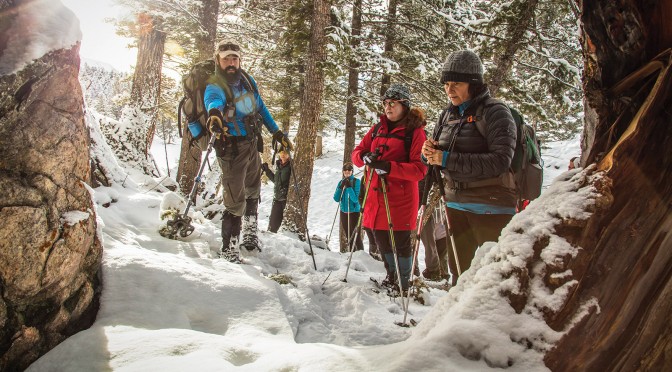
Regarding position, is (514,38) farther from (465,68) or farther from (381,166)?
(381,166)

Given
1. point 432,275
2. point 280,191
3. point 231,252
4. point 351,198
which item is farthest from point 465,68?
point 280,191

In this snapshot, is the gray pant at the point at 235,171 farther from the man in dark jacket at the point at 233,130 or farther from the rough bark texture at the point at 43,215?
the rough bark texture at the point at 43,215

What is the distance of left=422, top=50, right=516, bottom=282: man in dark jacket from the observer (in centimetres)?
297

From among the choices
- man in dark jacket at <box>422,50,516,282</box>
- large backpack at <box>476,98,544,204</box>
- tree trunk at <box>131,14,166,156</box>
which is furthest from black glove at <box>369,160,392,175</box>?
tree trunk at <box>131,14,166,156</box>

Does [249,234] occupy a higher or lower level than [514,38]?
lower

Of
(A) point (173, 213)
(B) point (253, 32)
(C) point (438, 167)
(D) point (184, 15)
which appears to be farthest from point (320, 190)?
(C) point (438, 167)

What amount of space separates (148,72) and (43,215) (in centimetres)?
762

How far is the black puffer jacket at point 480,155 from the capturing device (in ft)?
9.63

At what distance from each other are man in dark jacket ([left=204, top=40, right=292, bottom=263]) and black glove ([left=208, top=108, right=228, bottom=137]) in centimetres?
4

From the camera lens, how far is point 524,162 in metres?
3.33

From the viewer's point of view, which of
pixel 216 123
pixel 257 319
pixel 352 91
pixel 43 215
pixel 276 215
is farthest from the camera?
pixel 352 91

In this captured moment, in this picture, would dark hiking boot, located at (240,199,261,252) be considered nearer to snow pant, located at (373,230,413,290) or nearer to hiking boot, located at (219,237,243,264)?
hiking boot, located at (219,237,243,264)

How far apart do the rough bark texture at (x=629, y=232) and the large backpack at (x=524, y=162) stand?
150 cm

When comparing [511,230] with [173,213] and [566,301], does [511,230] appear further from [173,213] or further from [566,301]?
[173,213]
